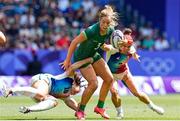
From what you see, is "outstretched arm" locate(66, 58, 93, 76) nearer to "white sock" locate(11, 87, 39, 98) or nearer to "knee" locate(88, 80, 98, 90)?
"knee" locate(88, 80, 98, 90)

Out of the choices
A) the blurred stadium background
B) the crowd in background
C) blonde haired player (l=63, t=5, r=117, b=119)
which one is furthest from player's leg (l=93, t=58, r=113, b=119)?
the crowd in background

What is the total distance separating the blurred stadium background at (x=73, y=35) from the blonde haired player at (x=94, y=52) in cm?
1159

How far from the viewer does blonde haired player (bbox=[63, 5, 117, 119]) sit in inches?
630

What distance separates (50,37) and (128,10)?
5.67 metres

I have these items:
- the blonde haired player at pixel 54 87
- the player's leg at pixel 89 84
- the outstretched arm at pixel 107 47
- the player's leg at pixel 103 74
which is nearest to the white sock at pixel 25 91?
the blonde haired player at pixel 54 87

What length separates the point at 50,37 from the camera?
108 feet

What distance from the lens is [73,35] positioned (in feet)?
109

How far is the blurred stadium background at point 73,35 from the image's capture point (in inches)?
1235

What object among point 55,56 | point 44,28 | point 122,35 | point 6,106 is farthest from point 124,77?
point 44,28

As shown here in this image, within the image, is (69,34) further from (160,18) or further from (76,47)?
(76,47)

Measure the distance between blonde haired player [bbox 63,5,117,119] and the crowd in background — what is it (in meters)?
15.4

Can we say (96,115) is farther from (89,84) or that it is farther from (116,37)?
(116,37)

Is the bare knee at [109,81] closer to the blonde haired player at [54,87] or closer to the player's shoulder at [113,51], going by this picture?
the blonde haired player at [54,87]

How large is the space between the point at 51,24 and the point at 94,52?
17.4m
